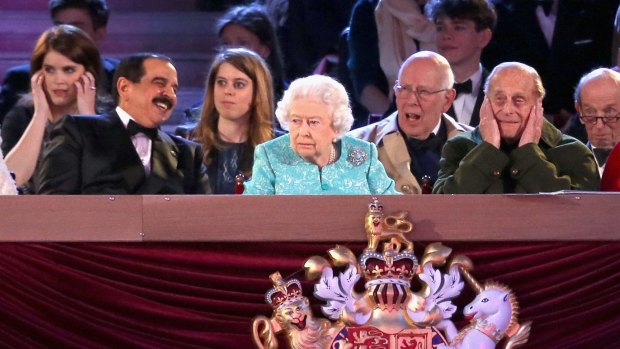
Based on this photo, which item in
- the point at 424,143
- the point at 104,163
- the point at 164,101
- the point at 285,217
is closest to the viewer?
the point at 285,217

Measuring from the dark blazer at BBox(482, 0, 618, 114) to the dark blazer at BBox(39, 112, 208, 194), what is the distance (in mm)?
1967

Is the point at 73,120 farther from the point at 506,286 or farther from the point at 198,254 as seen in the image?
the point at 506,286

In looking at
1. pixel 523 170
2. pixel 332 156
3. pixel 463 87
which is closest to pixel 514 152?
pixel 523 170

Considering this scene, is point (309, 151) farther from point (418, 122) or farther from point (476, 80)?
point (476, 80)

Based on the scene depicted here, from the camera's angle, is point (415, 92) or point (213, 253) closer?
point (213, 253)

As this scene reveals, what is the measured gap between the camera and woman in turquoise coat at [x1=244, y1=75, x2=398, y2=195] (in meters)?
4.91

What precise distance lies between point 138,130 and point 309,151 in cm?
70

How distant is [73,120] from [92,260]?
3.21 ft

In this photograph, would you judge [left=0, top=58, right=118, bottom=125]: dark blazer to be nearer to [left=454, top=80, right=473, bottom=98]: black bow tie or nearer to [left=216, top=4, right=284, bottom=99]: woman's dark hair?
[left=216, top=4, right=284, bottom=99]: woman's dark hair

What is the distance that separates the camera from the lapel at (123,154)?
523 centimetres

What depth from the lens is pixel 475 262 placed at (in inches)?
175

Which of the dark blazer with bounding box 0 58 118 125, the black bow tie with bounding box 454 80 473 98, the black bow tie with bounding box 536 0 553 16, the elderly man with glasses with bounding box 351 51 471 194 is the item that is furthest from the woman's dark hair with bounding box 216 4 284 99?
the black bow tie with bounding box 536 0 553 16

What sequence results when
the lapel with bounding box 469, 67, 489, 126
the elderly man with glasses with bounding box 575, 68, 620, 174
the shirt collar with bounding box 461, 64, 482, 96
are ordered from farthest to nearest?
the shirt collar with bounding box 461, 64, 482, 96 < the lapel with bounding box 469, 67, 489, 126 < the elderly man with glasses with bounding box 575, 68, 620, 174

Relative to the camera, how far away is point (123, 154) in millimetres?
5254
